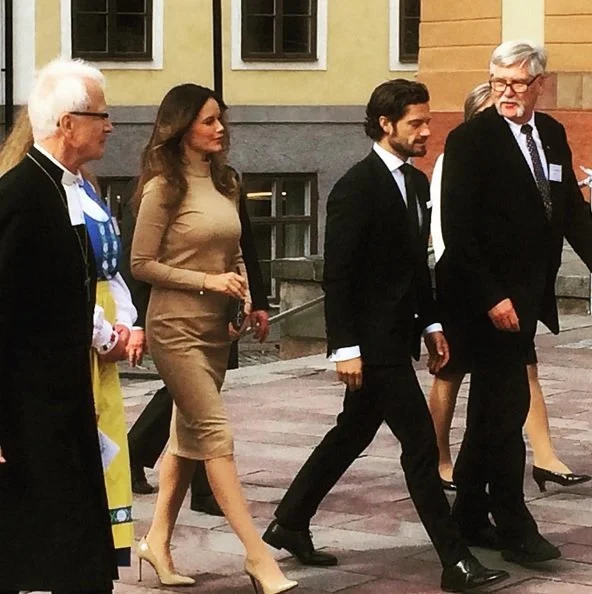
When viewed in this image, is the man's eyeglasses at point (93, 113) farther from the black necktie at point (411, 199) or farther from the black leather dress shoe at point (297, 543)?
the black leather dress shoe at point (297, 543)

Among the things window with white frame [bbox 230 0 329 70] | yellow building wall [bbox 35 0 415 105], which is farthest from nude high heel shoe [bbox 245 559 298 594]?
window with white frame [bbox 230 0 329 70]

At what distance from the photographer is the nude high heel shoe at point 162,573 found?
6492mm

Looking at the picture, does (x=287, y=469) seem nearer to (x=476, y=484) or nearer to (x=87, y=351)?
(x=476, y=484)

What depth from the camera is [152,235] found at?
21.0 ft

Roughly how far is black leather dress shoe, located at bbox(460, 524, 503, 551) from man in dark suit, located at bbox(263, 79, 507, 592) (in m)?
0.58

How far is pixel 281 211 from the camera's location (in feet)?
82.3

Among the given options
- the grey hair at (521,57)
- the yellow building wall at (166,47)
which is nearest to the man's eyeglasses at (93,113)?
the grey hair at (521,57)

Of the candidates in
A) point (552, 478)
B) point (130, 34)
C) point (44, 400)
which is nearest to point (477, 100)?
point (552, 478)

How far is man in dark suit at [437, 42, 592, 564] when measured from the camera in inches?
261

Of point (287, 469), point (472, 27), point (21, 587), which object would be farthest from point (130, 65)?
point (21, 587)

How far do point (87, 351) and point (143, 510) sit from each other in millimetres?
2851

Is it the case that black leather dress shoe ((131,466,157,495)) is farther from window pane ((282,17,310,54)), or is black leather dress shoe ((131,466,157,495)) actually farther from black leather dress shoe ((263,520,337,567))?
window pane ((282,17,310,54))

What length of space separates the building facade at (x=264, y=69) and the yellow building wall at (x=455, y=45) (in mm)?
4098

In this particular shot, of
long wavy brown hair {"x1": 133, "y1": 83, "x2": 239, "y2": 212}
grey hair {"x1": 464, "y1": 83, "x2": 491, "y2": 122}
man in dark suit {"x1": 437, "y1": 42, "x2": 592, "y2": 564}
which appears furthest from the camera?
grey hair {"x1": 464, "y1": 83, "x2": 491, "y2": 122}
